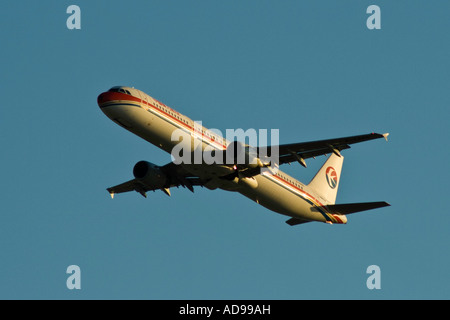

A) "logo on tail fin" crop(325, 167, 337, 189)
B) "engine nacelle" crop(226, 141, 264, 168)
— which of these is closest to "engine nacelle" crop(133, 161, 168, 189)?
"engine nacelle" crop(226, 141, 264, 168)

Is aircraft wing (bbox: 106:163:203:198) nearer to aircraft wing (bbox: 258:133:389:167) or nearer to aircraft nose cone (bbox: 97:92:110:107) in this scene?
aircraft wing (bbox: 258:133:389:167)

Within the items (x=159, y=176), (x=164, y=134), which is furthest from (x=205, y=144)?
(x=159, y=176)

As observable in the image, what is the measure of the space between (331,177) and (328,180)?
88cm

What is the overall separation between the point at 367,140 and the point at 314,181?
1702cm

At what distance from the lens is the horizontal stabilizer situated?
59725 millimetres

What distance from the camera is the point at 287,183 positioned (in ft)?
198

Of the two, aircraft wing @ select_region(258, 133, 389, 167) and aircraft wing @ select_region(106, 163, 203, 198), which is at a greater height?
aircraft wing @ select_region(258, 133, 389, 167)

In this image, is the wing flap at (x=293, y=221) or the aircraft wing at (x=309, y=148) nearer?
the aircraft wing at (x=309, y=148)

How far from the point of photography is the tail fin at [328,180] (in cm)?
6744

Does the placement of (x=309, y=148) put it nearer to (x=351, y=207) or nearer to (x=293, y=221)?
(x=351, y=207)

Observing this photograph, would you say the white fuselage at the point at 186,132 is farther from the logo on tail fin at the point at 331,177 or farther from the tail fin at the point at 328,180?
the logo on tail fin at the point at 331,177

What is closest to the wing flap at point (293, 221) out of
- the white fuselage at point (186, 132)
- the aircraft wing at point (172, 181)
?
the white fuselage at point (186, 132)

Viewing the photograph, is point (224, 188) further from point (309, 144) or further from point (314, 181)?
point (314, 181)

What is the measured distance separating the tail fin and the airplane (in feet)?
6.30
